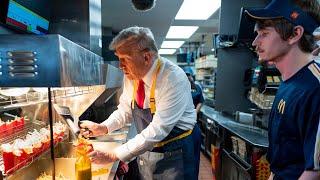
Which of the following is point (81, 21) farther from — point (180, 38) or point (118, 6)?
point (180, 38)

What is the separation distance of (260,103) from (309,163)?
2.37 m

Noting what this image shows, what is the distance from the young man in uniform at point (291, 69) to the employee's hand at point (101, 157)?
896 mm

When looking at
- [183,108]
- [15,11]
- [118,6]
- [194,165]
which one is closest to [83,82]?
[15,11]

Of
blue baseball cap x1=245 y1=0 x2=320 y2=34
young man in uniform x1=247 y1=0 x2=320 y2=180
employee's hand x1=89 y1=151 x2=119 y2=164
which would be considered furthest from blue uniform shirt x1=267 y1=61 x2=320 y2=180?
employee's hand x1=89 y1=151 x2=119 y2=164

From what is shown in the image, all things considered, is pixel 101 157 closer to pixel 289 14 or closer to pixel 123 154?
pixel 123 154

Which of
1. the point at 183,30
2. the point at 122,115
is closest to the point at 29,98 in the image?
the point at 122,115

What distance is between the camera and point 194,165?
2.12 metres

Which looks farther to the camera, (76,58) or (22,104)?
(22,104)

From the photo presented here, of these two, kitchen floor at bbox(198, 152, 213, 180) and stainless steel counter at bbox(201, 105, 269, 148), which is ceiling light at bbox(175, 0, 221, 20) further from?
kitchen floor at bbox(198, 152, 213, 180)

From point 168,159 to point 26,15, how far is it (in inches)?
48.1

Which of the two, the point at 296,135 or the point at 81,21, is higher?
the point at 81,21

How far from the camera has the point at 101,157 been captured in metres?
1.66

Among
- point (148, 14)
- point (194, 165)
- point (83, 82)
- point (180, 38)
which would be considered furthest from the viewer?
point (180, 38)

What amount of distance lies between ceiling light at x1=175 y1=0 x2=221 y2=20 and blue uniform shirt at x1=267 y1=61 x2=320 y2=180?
3.78 m
